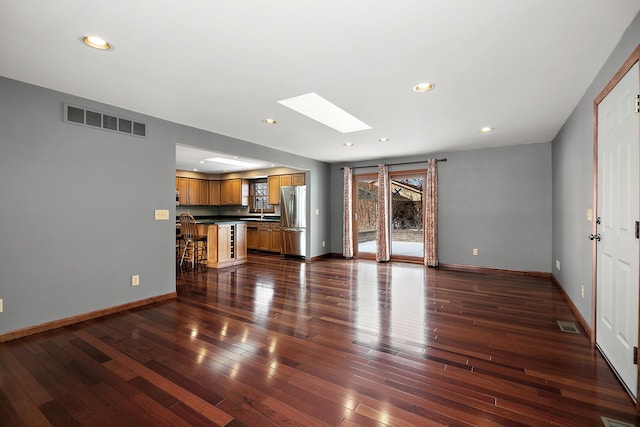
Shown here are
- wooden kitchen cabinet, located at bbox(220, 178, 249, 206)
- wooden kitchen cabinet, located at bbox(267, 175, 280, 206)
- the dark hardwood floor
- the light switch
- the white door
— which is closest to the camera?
the dark hardwood floor

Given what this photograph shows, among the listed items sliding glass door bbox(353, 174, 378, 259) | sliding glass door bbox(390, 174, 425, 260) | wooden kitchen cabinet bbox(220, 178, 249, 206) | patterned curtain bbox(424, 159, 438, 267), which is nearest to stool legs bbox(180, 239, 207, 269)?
wooden kitchen cabinet bbox(220, 178, 249, 206)

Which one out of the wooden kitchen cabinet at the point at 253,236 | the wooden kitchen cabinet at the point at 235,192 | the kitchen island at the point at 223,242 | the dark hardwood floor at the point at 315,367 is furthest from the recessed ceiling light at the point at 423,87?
the wooden kitchen cabinet at the point at 235,192

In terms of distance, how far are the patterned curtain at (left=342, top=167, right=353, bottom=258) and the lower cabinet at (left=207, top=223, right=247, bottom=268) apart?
8.27 feet

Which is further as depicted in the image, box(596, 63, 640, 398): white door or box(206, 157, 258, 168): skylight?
box(206, 157, 258, 168): skylight

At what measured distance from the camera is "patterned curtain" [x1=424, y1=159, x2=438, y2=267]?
6.50 m

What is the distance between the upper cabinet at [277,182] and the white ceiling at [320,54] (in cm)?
408

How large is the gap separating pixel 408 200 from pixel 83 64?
631 cm

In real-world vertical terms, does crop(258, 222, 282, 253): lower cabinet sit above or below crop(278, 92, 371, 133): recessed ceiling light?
below

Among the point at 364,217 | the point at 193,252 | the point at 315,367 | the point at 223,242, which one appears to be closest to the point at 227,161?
the point at 223,242

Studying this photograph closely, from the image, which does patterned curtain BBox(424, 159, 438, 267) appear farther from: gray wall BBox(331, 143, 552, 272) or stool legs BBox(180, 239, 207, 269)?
stool legs BBox(180, 239, 207, 269)

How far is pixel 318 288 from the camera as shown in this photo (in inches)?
186

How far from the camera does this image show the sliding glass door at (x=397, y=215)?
7070 millimetres

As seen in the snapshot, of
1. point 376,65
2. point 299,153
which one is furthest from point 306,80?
point 299,153

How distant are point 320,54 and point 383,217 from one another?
16.6ft
